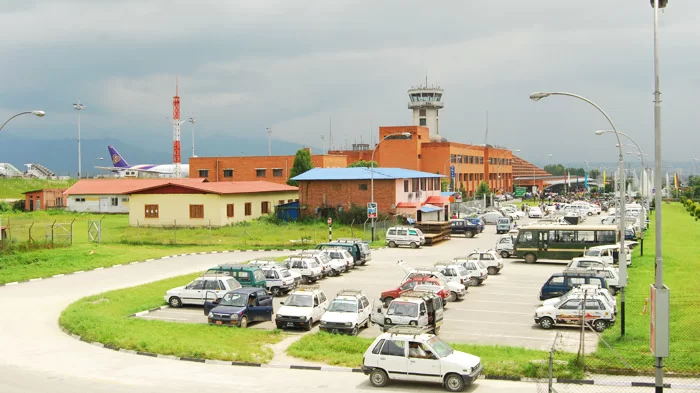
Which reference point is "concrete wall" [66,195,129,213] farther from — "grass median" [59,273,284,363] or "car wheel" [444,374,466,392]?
"car wheel" [444,374,466,392]

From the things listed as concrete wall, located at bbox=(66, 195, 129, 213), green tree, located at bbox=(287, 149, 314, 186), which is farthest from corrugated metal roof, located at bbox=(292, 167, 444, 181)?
concrete wall, located at bbox=(66, 195, 129, 213)

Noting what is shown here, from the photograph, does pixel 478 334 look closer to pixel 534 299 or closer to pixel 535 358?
pixel 535 358

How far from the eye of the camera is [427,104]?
16000 centimetres

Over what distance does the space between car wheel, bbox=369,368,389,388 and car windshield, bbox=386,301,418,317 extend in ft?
20.8

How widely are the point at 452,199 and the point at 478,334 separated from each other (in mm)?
57462

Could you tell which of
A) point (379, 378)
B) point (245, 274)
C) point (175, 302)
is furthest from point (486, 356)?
point (245, 274)

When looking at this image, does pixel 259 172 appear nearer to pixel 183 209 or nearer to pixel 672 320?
pixel 183 209

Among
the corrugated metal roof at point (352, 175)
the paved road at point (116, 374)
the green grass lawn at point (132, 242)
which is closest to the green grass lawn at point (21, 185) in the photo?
the green grass lawn at point (132, 242)

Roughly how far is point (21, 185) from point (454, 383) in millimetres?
115090

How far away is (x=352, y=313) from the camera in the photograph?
82.0 feet

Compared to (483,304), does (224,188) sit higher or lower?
higher

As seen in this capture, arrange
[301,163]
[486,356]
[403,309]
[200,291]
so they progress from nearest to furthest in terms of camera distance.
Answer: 1. [486,356]
2. [403,309]
3. [200,291]
4. [301,163]

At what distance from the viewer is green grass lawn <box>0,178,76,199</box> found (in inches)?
4415

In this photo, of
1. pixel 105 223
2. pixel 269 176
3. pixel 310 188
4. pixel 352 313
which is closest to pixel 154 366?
pixel 352 313
